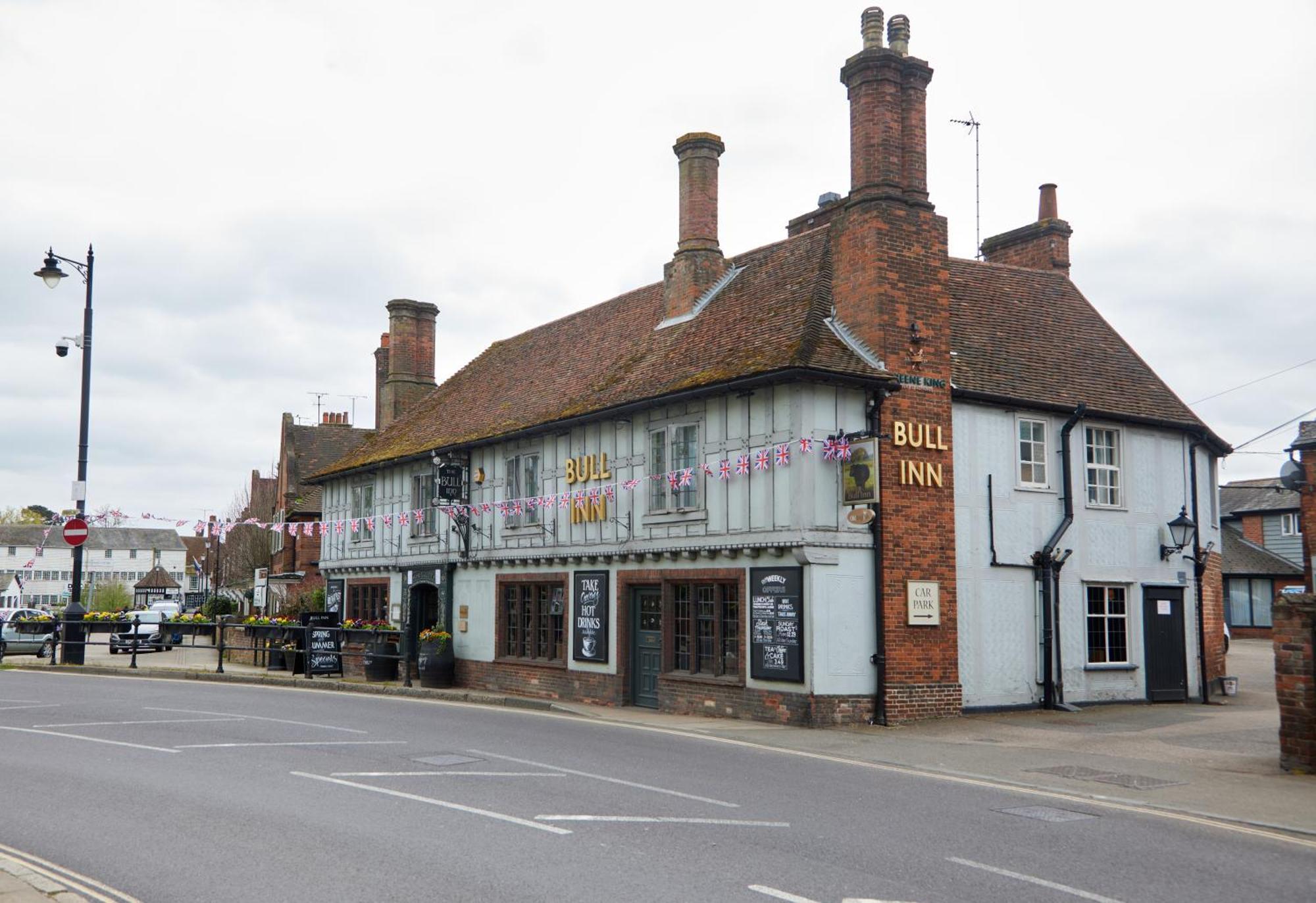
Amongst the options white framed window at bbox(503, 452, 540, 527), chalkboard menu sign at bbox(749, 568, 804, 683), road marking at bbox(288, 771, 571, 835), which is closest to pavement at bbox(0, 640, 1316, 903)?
chalkboard menu sign at bbox(749, 568, 804, 683)

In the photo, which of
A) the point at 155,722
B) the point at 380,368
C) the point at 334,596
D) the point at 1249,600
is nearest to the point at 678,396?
the point at 155,722

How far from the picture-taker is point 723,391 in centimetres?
1844

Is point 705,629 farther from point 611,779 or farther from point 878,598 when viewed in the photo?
point 611,779

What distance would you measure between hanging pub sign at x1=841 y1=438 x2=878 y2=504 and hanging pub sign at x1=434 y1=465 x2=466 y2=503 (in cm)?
1091

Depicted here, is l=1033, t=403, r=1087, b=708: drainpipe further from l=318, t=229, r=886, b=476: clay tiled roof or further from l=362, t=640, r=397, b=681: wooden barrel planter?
l=362, t=640, r=397, b=681: wooden barrel planter

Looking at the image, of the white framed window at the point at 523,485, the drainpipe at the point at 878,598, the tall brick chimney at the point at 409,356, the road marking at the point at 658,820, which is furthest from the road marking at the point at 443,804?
the tall brick chimney at the point at 409,356

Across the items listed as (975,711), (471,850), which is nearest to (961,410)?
(975,711)

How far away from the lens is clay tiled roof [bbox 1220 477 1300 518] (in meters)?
45.7

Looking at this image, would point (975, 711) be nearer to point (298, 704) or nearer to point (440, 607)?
point (298, 704)

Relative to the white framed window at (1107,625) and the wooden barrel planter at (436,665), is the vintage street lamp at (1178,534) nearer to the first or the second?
the white framed window at (1107,625)

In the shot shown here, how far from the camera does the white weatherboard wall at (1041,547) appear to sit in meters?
18.8

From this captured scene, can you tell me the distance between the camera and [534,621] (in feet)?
77.0

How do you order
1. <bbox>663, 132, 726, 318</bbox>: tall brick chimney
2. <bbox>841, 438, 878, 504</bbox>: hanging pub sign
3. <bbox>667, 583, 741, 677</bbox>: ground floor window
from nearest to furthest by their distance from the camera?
<bbox>841, 438, 878, 504</bbox>: hanging pub sign < <bbox>667, 583, 741, 677</bbox>: ground floor window < <bbox>663, 132, 726, 318</bbox>: tall brick chimney

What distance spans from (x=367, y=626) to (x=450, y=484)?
4420 mm
